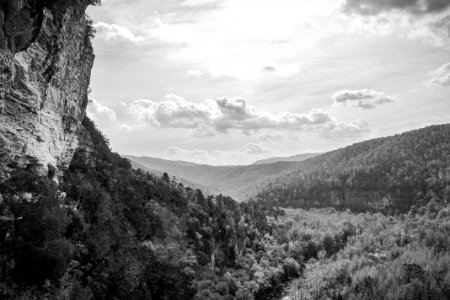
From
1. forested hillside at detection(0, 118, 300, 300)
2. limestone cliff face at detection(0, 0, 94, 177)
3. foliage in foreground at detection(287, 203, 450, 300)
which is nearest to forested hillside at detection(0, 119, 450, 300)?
forested hillside at detection(0, 118, 300, 300)

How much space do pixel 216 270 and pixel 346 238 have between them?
109 meters

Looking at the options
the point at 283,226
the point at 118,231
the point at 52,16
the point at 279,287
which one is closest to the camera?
the point at 52,16

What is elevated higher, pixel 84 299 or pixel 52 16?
pixel 52 16

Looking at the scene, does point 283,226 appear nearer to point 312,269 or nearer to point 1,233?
point 312,269

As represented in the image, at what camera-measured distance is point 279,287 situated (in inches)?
4845

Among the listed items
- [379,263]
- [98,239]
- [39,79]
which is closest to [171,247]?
[98,239]

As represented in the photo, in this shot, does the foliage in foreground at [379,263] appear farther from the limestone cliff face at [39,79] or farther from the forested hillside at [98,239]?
the limestone cliff face at [39,79]

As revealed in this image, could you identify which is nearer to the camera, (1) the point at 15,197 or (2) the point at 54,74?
(1) the point at 15,197

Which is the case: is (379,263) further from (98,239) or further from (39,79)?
(39,79)

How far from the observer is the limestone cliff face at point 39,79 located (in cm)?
2586

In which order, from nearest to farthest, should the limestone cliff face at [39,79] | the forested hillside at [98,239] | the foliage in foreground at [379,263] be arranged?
the forested hillside at [98,239] → the limestone cliff face at [39,79] → the foliage in foreground at [379,263]

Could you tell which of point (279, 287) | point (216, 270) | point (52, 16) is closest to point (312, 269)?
point (279, 287)

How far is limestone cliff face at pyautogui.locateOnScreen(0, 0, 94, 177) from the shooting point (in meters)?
25.9

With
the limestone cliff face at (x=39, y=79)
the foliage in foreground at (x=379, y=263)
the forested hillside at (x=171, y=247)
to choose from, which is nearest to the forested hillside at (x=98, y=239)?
the forested hillside at (x=171, y=247)
